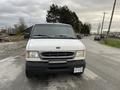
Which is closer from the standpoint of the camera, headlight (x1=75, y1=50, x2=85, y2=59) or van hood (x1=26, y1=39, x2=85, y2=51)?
van hood (x1=26, y1=39, x2=85, y2=51)

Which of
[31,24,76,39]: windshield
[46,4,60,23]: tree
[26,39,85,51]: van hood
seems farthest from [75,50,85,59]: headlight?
[46,4,60,23]: tree

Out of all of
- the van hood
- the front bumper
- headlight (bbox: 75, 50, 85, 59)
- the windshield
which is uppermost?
the windshield

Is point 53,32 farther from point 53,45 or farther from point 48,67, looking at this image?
point 48,67

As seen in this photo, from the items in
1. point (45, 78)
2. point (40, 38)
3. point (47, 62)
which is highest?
point (40, 38)

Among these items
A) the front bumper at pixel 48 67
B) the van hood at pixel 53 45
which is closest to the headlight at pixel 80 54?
the van hood at pixel 53 45

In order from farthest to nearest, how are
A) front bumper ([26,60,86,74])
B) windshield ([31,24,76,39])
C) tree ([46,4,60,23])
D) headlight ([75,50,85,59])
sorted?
tree ([46,4,60,23]) → windshield ([31,24,76,39]) → headlight ([75,50,85,59]) → front bumper ([26,60,86,74])

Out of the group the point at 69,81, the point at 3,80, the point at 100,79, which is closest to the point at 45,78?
the point at 69,81

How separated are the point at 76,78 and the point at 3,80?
2490 mm

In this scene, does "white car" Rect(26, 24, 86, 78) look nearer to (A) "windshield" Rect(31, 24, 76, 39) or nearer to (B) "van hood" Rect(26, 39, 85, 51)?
(B) "van hood" Rect(26, 39, 85, 51)

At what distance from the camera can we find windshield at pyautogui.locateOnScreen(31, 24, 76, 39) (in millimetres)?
7826

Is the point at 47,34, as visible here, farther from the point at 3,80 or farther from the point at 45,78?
the point at 3,80

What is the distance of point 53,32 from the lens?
26.3ft

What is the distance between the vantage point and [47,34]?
7898 mm

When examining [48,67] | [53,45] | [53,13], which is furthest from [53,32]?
[53,13]
